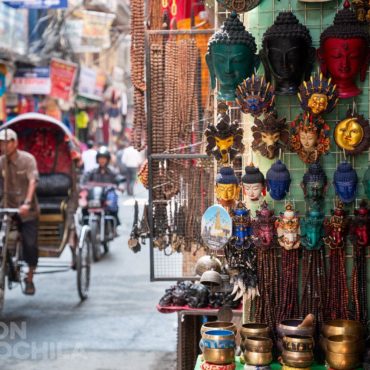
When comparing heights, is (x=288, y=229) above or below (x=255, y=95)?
below

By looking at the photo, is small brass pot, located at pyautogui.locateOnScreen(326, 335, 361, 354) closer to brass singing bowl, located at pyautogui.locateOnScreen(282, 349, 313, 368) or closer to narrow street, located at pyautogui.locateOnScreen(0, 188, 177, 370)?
brass singing bowl, located at pyautogui.locateOnScreen(282, 349, 313, 368)

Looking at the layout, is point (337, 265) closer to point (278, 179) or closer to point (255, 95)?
point (278, 179)

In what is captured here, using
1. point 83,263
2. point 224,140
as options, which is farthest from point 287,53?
point 83,263

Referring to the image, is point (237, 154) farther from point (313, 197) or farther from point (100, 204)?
point (100, 204)

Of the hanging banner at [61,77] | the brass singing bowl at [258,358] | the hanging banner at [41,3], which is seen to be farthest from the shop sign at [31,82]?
the brass singing bowl at [258,358]

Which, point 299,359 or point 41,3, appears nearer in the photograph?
point 299,359

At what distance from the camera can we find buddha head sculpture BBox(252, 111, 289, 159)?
374 cm

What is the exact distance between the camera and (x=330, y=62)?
3.64m

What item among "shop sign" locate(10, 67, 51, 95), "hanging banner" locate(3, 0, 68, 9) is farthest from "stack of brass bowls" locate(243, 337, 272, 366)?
"shop sign" locate(10, 67, 51, 95)

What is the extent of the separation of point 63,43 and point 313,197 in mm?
18341

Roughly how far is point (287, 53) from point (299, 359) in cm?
131

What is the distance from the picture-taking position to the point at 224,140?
3953 mm

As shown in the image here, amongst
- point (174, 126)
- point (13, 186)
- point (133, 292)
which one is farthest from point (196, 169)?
point (133, 292)

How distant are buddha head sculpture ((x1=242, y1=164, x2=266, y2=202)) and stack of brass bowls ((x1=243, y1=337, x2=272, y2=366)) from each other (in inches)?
25.2
